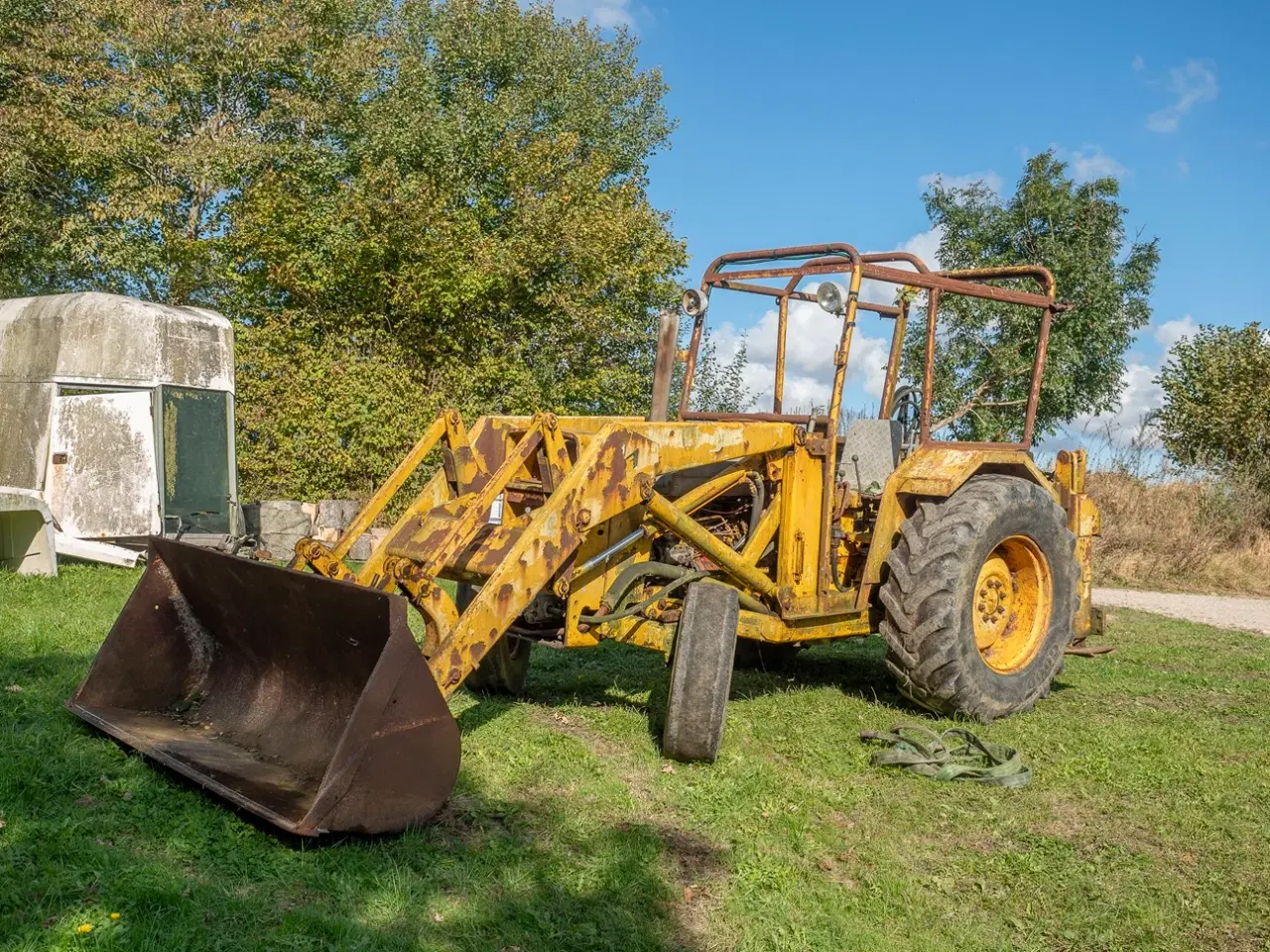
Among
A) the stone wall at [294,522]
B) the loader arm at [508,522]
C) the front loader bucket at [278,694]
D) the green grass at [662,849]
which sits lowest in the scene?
the stone wall at [294,522]

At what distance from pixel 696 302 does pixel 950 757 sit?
10.1 ft

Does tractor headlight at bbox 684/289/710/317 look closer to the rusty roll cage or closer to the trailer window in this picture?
the rusty roll cage

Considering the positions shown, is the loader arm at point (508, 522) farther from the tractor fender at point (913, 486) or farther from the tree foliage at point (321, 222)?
the tree foliage at point (321, 222)

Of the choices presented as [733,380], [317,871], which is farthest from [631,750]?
[733,380]

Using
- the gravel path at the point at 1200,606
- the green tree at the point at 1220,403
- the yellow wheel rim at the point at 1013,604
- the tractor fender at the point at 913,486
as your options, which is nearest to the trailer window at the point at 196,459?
the tractor fender at the point at 913,486

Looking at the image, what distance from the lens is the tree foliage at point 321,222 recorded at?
1570 cm

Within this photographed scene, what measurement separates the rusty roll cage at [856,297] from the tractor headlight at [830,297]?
174 millimetres

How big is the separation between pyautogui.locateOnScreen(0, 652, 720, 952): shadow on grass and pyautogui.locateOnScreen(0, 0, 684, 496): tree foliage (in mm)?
10929

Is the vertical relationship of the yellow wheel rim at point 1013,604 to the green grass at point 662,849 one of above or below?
above

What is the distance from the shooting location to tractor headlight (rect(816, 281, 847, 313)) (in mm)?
6246

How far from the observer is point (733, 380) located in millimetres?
17156

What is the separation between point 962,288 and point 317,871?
4.89 m

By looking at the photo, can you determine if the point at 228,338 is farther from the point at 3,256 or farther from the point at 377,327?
the point at 3,256

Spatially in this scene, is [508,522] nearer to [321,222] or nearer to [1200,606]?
[1200,606]
